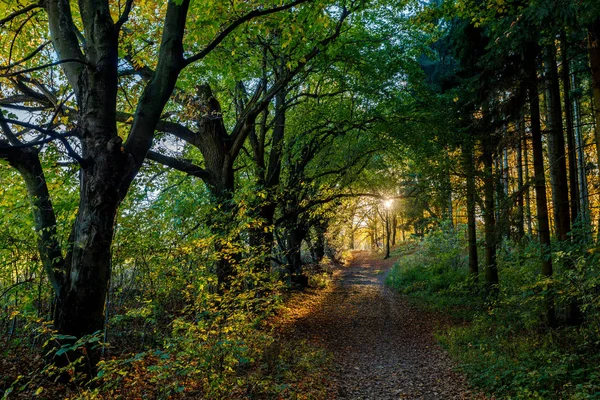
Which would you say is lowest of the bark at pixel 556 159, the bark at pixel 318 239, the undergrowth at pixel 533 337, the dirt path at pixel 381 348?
the dirt path at pixel 381 348

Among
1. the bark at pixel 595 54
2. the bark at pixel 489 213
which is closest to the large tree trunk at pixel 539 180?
the bark at pixel 489 213

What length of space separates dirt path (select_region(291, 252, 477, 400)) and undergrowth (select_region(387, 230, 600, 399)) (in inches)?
22.1

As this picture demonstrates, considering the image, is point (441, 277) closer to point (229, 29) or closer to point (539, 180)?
point (539, 180)

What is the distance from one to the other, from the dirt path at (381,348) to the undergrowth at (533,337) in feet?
1.84

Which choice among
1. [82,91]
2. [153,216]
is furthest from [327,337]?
[82,91]

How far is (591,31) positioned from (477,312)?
794 cm

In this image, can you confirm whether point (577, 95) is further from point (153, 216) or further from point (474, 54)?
point (153, 216)

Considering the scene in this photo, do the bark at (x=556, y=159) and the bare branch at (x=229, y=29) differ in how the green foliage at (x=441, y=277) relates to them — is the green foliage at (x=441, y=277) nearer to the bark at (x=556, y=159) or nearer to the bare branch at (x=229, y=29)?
the bark at (x=556, y=159)

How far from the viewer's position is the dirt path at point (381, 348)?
648 cm

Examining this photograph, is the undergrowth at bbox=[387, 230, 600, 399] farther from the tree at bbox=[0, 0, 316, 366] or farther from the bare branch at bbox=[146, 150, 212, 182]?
the bare branch at bbox=[146, 150, 212, 182]

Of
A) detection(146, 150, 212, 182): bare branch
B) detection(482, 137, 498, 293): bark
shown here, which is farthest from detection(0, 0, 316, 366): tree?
detection(482, 137, 498, 293): bark

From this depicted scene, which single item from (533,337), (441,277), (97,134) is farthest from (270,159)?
(441,277)

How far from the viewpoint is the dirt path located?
6477 mm

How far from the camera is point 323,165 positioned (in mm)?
15172
